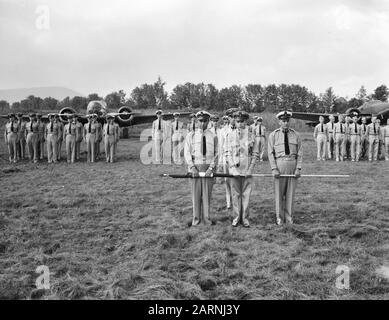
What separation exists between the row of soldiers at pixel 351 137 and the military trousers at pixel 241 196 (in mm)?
10377

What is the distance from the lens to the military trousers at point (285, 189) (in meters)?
6.54

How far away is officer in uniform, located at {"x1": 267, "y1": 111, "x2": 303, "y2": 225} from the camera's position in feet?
21.5

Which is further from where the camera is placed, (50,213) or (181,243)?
(50,213)

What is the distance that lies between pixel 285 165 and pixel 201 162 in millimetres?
1485

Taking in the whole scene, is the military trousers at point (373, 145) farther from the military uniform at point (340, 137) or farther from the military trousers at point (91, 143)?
the military trousers at point (91, 143)

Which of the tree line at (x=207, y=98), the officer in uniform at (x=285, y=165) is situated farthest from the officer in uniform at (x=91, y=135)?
the tree line at (x=207, y=98)

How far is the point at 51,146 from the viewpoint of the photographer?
15430 millimetres

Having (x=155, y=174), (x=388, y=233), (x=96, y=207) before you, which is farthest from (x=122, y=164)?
(x=388, y=233)

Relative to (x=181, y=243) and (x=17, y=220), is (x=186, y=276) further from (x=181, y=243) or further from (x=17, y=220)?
(x=17, y=220)

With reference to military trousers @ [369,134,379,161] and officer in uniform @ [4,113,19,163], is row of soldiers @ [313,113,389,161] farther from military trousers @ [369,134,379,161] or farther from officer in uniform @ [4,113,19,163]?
officer in uniform @ [4,113,19,163]

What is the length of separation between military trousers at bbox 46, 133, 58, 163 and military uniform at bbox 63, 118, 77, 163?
459 mm

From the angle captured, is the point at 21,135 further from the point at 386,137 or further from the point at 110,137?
the point at 386,137
